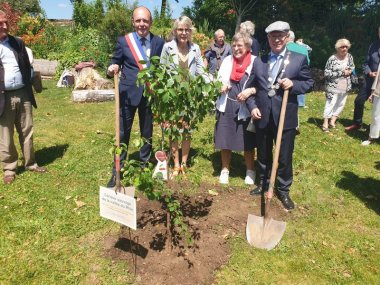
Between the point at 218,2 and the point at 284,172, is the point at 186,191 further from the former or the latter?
the point at 218,2

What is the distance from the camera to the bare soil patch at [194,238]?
3217mm

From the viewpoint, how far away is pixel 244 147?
15.2 feet

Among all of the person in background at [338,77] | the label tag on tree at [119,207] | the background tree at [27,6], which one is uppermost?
the background tree at [27,6]

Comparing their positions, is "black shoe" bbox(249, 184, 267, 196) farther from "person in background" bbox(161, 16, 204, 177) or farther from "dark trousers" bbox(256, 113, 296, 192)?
"person in background" bbox(161, 16, 204, 177)

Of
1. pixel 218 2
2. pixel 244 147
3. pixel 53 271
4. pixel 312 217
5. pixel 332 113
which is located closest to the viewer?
pixel 53 271

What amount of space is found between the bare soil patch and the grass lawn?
140 mm

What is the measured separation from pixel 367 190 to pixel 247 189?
1.80 meters

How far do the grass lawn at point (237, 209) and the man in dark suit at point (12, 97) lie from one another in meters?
0.39

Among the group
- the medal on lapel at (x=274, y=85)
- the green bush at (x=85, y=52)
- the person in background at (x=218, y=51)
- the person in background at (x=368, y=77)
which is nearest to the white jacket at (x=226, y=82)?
the medal on lapel at (x=274, y=85)

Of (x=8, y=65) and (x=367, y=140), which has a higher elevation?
(x=8, y=65)

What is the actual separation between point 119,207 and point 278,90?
2.23m

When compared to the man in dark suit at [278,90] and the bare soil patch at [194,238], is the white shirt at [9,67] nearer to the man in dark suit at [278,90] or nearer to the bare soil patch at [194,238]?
the bare soil patch at [194,238]

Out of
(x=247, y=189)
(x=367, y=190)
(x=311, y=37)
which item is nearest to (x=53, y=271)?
(x=247, y=189)

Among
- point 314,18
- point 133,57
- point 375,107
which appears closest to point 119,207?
point 133,57
